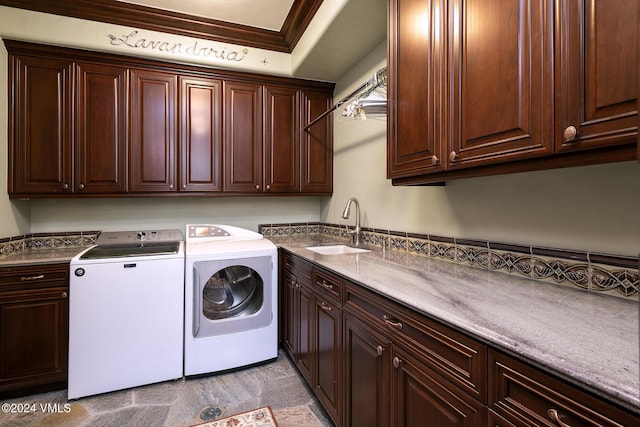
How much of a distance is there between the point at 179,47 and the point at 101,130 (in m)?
0.91

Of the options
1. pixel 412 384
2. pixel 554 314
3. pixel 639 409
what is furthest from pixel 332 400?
pixel 639 409

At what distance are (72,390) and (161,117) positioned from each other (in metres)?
2.02

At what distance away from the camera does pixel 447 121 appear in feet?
4.21

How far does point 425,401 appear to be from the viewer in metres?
0.99

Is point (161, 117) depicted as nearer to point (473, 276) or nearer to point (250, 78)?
point (250, 78)

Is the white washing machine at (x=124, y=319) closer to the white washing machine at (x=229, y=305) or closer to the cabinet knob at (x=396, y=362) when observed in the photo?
the white washing machine at (x=229, y=305)

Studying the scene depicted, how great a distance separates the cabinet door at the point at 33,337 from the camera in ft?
6.44

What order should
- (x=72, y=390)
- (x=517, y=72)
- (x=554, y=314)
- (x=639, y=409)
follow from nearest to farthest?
(x=639, y=409)
(x=554, y=314)
(x=517, y=72)
(x=72, y=390)

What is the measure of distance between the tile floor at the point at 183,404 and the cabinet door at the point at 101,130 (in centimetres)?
147

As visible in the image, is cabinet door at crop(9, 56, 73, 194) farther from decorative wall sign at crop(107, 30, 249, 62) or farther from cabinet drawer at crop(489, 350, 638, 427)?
cabinet drawer at crop(489, 350, 638, 427)

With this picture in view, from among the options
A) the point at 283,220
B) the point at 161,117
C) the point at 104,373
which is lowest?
the point at 104,373

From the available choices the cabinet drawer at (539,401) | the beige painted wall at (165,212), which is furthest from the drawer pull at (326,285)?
the beige painted wall at (165,212)

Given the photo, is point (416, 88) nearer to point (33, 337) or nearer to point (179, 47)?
point (179, 47)

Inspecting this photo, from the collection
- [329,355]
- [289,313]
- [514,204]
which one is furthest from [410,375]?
[289,313]
